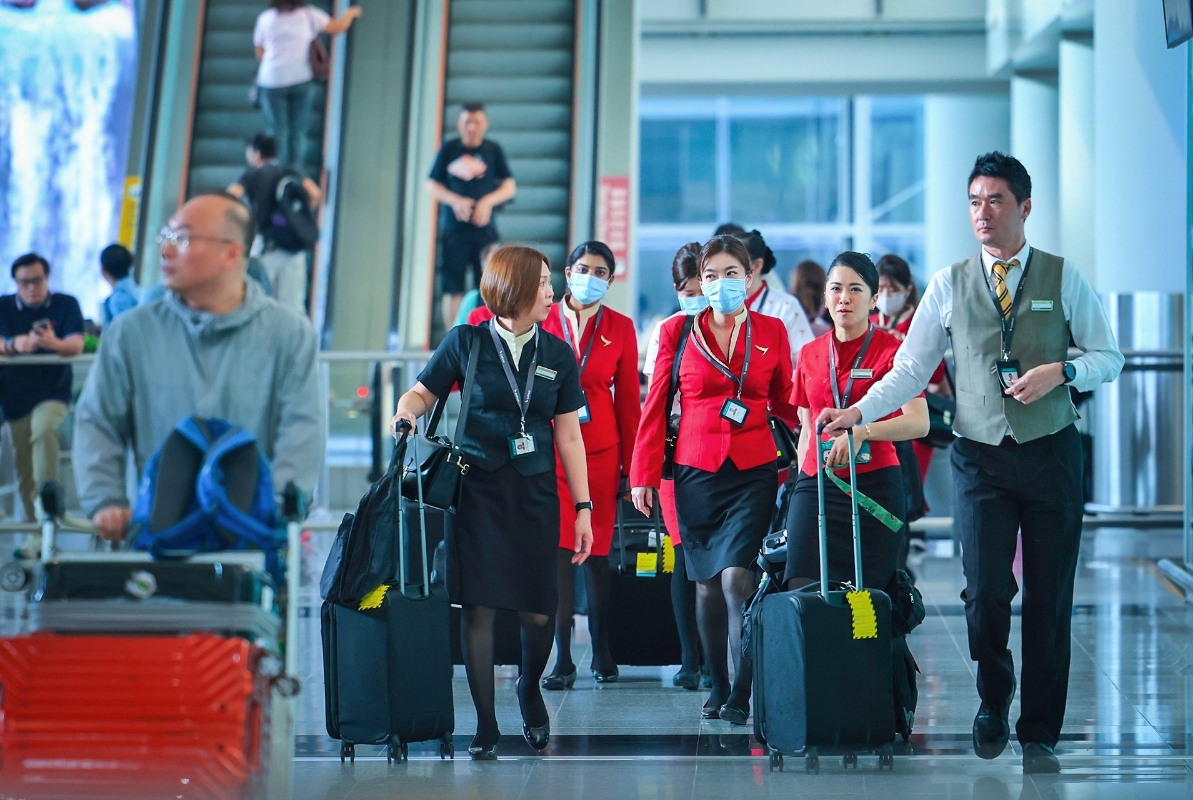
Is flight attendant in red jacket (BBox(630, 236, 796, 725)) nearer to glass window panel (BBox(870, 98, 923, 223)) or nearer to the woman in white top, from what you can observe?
the woman in white top

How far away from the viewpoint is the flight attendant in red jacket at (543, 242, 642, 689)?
18.2ft

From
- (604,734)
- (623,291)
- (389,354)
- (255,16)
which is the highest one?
(255,16)

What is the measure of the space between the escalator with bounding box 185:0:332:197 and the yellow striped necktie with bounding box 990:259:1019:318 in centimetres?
913

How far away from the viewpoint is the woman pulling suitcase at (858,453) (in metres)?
4.63

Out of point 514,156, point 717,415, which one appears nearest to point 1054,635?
point 717,415

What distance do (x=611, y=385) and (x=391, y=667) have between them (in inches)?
66.8

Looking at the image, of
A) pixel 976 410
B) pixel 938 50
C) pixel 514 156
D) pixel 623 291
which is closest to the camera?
pixel 976 410

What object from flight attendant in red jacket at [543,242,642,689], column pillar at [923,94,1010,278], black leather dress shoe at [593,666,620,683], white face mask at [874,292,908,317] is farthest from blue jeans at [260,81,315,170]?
column pillar at [923,94,1010,278]

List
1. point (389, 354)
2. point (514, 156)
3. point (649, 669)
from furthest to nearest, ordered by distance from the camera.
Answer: point (514, 156)
point (389, 354)
point (649, 669)

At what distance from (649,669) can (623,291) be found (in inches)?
224

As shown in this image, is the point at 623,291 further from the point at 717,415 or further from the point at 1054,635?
the point at 1054,635

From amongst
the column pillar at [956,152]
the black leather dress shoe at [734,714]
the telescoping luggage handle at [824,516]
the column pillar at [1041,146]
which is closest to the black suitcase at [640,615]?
the black leather dress shoe at [734,714]

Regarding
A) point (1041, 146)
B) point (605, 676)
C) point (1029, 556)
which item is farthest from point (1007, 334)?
point (1041, 146)

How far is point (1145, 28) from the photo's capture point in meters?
10.5
